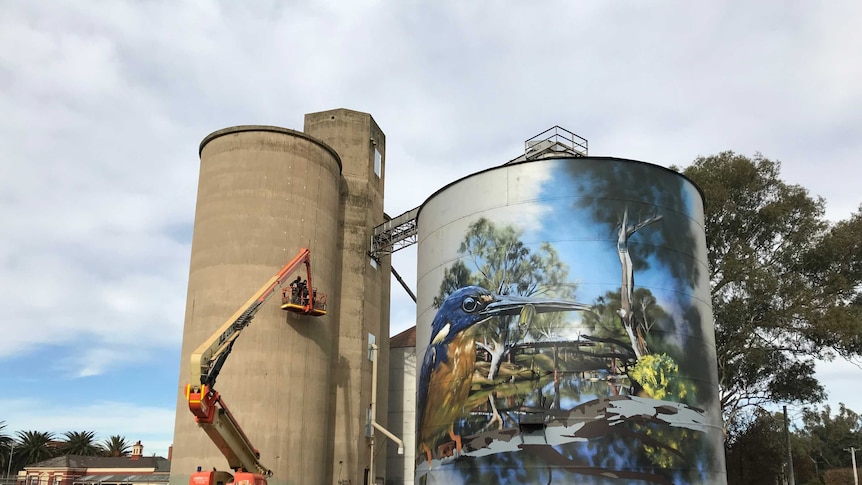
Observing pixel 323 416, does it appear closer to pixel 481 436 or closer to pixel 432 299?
pixel 432 299

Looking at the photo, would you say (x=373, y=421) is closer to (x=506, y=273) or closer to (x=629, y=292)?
(x=506, y=273)

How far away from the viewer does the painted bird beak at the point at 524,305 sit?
84.0ft

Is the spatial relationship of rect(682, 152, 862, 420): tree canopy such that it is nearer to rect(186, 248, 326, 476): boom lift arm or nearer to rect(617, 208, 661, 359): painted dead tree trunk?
rect(617, 208, 661, 359): painted dead tree trunk

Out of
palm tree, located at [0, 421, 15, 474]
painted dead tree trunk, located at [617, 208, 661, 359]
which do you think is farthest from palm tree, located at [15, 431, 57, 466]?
painted dead tree trunk, located at [617, 208, 661, 359]

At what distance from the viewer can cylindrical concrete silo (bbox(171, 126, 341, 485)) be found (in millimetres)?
34781

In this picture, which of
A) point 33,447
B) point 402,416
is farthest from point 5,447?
point 402,416

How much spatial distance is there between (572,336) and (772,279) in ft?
72.6

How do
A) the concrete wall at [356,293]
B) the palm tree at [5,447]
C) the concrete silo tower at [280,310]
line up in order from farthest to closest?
the palm tree at [5,447] < the concrete wall at [356,293] < the concrete silo tower at [280,310]

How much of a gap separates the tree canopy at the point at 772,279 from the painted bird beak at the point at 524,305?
21.1m

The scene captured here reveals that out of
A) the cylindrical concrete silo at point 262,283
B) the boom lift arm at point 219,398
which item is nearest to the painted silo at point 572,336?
the boom lift arm at point 219,398

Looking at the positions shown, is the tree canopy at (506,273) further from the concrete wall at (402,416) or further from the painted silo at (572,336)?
the concrete wall at (402,416)

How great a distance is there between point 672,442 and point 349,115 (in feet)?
105

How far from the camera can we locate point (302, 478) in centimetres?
3562

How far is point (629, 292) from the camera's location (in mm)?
25859
